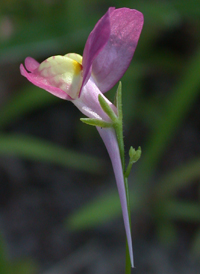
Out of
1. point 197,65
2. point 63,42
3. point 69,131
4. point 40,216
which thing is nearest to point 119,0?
point 63,42

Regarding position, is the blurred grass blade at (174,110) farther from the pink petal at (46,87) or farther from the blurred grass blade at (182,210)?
the pink petal at (46,87)

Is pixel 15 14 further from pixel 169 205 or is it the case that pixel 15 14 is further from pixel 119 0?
pixel 169 205

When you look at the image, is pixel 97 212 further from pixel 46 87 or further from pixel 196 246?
pixel 46 87

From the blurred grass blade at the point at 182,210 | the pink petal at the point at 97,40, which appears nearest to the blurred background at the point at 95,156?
the blurred grass blade at the point at 182,210

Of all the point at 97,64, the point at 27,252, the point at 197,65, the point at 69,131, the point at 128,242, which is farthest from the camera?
the point at 69,131

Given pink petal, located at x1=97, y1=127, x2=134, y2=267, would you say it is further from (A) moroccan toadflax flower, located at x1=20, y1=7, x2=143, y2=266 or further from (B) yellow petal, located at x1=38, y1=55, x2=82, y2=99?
(B) yellow petal, located at x1=38, y1=55, x2=82, y2=99

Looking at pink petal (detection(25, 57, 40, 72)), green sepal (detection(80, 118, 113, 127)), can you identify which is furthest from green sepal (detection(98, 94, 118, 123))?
pink petal (detection(25, 57, 40, 72))

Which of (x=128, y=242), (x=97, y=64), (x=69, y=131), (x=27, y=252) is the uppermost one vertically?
(x=97, y=64)
